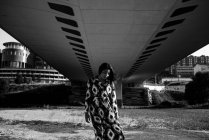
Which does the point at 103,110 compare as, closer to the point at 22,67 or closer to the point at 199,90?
the point at 199,90

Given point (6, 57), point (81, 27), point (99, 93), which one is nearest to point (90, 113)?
point (99, 93)

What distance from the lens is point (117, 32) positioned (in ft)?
53.8

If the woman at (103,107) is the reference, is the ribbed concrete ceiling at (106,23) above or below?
above

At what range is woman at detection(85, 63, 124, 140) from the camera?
403cm

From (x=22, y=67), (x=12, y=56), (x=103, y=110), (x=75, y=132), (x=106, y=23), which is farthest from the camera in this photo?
(x=22, y=67)

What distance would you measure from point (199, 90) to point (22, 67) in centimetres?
12152

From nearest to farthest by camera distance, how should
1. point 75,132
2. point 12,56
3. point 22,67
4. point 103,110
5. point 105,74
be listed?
point 103,110 < point 105,74 < point 75,132 < point 12,56 < point 22,67

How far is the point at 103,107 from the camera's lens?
4.10m

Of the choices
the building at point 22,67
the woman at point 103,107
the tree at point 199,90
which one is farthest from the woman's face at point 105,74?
the building at point 22,67

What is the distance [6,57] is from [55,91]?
8696 cm

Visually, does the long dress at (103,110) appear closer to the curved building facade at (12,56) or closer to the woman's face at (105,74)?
the woman's face at (105,74)

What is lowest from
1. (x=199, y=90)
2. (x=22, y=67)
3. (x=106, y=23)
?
(x=199, y=90)

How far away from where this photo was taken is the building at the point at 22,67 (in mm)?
130125

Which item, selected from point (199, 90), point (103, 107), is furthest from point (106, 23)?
point (199, 90)
